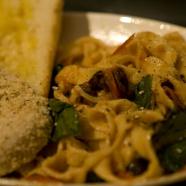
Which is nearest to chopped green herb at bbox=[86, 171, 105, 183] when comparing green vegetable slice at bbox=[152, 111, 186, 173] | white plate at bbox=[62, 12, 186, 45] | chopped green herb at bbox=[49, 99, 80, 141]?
chopped green herb at bbox=[49, 99, 80, 141]

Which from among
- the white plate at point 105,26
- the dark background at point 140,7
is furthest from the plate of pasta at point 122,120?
the dark background at point 140,7

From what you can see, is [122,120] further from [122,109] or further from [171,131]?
[171,131]

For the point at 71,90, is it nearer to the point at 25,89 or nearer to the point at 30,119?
the point at 25,89

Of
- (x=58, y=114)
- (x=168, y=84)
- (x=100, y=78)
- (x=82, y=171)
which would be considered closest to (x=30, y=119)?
(x=58, y=114)

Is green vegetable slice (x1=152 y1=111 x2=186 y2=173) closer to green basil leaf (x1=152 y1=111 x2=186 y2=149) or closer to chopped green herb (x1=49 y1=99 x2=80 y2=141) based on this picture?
green basil leaf (x1=152 y1=111 x2=186 y2=149)

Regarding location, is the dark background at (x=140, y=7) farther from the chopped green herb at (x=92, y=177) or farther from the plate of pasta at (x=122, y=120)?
the chopped green herb at (x=92, y=177)

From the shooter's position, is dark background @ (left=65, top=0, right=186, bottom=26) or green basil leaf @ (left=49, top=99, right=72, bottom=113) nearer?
green basil leaf @ (left=49, top=99, right=72, bottom=113)

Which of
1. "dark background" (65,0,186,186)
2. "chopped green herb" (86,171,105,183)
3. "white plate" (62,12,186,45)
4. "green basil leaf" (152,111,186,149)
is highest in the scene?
"green basil leaf" (152,111,186,149)
